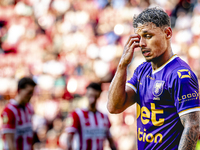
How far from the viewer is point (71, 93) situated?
1413cm

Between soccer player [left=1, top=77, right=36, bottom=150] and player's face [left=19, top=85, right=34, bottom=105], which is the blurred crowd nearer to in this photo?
soccer player [left=1, top=77, right=36, bottom=150]

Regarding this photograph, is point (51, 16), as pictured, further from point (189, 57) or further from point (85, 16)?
point (189, 57)

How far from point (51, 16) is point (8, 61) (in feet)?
12.2

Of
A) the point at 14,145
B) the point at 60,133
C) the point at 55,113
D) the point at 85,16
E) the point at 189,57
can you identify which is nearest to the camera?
the point at 14,145

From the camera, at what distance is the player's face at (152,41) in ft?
5.16

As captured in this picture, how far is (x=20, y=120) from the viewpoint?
143 inches

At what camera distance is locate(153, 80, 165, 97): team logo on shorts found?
60.6 inches

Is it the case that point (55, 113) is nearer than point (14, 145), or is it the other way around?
point (14, 145)

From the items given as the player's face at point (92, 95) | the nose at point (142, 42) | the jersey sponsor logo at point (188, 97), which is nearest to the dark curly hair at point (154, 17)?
the nose at point (142, 42)

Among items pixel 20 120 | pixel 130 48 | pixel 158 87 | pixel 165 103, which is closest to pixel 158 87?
pixel 158 87

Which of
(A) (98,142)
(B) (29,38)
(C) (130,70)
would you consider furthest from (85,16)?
(A) (98,142)

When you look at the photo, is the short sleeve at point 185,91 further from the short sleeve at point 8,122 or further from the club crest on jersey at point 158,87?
the short sleeve at point 8,122

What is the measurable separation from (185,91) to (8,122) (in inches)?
105

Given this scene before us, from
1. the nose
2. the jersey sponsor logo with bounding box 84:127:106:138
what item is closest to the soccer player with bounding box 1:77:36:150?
the jersey sponsor logo with bounding box 84:127:106:138
